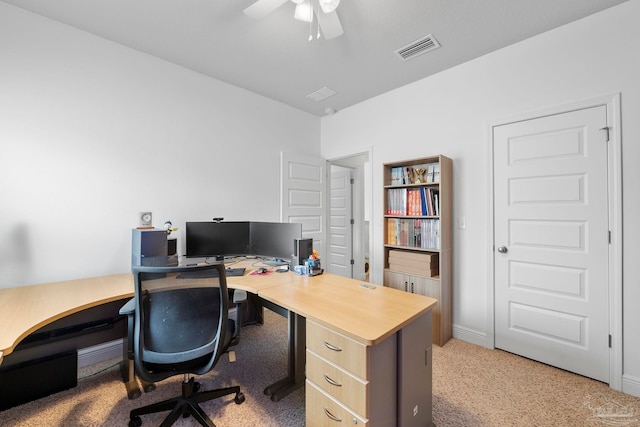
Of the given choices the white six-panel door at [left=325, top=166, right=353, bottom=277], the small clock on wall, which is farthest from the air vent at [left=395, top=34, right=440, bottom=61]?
the small clock on wall

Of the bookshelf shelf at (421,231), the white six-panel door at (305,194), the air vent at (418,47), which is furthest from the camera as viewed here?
the white six-panel door at (305,194)

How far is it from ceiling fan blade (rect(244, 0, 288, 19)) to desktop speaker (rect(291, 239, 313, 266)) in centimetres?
170

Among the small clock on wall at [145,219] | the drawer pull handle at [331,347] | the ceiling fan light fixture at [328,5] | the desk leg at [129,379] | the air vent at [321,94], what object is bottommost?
the desk leg at [129,379]

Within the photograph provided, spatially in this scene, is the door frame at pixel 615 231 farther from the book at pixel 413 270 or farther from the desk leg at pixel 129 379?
the desk leg at pixel 129 379

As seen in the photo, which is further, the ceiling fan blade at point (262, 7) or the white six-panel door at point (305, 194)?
the white six-panel door at point (305, 194)

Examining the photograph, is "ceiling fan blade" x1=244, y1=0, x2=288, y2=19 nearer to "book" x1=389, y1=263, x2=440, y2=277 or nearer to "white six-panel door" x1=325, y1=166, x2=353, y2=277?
"book" x1=389, y1=263, x2=440, y2=277

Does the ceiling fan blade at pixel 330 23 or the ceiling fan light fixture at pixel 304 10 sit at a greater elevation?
the ceiling fan light fixture at pixel 304 10

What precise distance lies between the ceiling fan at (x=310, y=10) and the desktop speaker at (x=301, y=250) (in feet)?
5.15

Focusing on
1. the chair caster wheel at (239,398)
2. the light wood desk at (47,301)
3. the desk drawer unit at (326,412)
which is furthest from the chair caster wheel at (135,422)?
the desk drawer unit at (326,412)

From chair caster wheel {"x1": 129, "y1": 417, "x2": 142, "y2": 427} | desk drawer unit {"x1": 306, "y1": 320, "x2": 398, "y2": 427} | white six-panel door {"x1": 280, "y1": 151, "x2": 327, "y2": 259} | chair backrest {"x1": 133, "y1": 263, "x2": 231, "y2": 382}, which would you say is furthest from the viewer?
white six-panel door {"x1": 280, "y1": 151, "x2": 327, "y2": 259}

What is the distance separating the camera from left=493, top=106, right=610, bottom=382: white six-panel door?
80.1 inches

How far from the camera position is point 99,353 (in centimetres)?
233

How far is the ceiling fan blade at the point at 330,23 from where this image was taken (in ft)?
5.74

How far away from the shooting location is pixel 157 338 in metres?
1.46
